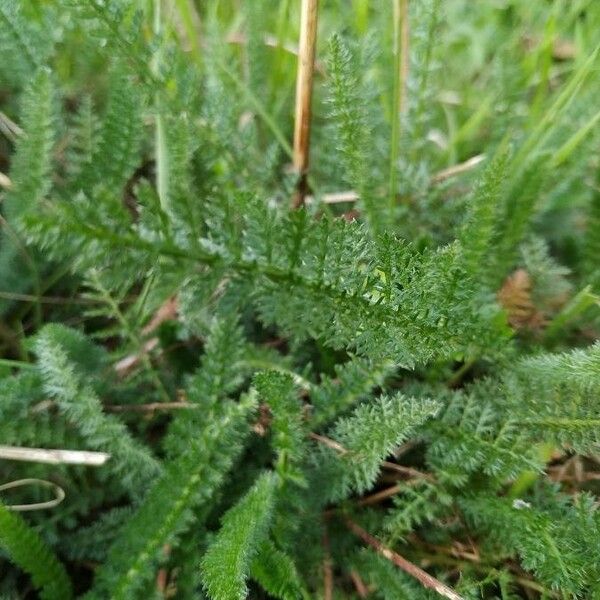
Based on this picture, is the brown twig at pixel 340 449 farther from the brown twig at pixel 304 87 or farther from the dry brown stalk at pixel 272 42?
the dry brown stalk at pixel 272 42

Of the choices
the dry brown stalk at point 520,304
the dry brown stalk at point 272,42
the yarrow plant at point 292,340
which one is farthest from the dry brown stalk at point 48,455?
the dry brown stalk at point 272,42

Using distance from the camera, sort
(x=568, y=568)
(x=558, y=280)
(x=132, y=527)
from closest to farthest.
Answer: (x=568, y=568), (x=132, y=527), (x=558, y=280)

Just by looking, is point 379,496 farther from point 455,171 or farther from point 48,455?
point 455,171

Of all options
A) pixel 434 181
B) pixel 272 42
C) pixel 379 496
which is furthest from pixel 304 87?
pixel 379 496

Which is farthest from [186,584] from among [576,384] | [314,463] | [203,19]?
[203,19]

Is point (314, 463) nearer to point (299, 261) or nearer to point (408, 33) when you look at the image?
point (299, 261)
